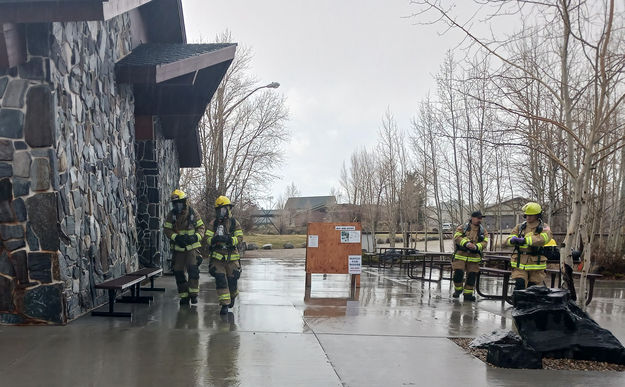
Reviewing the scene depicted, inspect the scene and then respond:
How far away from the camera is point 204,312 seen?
296 inches

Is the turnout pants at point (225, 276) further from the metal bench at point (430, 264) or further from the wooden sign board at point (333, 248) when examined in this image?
the metal bench at point (430, 264)

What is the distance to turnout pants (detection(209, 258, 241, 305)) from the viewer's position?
287 inches

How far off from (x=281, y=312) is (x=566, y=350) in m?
4.12

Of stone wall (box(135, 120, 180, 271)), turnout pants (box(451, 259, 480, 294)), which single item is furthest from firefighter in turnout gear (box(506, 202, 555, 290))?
stone wall (box(135, 120, 180, 271))

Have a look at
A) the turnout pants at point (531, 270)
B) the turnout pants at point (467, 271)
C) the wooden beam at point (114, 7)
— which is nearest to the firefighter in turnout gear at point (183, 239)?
the wooden beam at point (114, 7)

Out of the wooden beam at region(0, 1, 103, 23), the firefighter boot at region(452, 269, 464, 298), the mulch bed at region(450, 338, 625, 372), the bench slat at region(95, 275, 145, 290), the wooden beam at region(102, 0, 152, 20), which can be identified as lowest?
the mulch bed at region(450, 338, 625, 372)

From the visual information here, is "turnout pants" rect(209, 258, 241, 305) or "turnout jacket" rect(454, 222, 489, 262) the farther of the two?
"turnout jacket" rect(454, 222, 489, 262)

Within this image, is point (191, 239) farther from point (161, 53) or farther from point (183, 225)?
point (161, 53)

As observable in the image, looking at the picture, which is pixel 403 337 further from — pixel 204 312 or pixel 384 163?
pixel 384 163

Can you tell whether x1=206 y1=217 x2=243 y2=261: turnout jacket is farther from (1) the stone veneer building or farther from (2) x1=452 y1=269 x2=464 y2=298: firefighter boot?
(2) x1=452 y1=269 x2=464 y2=298: firefighter boot

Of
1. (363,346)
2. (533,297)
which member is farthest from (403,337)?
(533,297)

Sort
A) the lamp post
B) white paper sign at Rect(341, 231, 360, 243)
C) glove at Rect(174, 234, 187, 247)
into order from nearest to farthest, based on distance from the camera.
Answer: glove at Rect(174, 234, 187, 247) → white paper sign at Rect(341, 231, 360, 243) → the lamp post

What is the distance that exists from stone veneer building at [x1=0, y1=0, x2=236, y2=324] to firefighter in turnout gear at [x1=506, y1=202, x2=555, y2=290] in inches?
258

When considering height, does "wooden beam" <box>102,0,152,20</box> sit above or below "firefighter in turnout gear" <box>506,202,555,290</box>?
above
